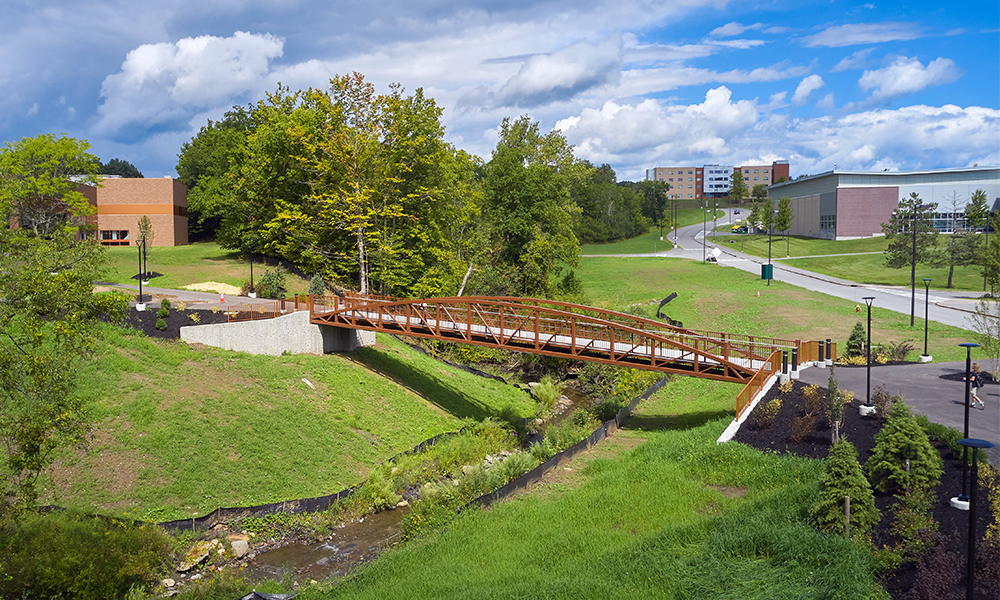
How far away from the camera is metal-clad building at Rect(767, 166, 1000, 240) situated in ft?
257

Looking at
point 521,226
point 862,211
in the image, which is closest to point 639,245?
point 862,211

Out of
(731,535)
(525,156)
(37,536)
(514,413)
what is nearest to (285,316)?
(514,413)

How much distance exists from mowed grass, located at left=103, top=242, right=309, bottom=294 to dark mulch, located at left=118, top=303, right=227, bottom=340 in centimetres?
1259

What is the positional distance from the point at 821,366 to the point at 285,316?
22.5 meters

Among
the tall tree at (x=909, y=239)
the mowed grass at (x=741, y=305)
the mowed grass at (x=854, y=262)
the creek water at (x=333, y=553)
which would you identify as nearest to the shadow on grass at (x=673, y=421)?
the creek water at (x=333, y=553)

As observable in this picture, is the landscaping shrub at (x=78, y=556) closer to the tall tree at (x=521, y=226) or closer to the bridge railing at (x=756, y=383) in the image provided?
the bridge railing at (x=756, y=383)

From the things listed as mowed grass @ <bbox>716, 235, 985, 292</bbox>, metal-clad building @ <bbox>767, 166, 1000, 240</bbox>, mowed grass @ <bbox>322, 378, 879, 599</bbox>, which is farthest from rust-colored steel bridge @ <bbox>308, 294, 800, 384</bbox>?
metal-clad building @ <bbox>767, 166, 1000, 240</bbox>

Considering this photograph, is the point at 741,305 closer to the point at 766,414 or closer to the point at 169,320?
the point at 766,414

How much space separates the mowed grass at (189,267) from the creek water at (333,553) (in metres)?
27.2

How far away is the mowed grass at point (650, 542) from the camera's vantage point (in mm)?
12547

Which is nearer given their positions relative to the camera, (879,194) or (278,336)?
(278,336)

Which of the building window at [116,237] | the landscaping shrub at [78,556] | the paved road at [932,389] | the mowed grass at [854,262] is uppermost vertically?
the building window at [116,237]

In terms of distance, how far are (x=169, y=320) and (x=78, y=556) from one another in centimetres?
1510

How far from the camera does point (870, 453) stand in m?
17.2
